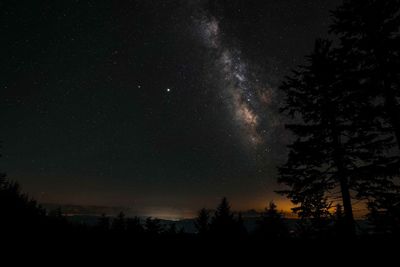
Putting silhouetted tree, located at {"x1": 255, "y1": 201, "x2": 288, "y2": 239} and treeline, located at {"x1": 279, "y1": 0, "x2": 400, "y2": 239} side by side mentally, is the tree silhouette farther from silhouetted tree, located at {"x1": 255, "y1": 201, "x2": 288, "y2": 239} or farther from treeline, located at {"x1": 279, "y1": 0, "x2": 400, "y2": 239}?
silhouetted tree, located at {"x1": 255, "y1": 201, "x2": 288, "y2": 239}

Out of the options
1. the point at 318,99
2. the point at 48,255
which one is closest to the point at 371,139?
the point at 318,99

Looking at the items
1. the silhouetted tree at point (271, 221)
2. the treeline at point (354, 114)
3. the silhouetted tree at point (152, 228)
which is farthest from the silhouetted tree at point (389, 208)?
the silhouetted tree at point (271, 221)

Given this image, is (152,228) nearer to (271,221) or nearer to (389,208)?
(389,208)

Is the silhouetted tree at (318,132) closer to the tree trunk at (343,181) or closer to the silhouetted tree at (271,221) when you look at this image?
the tree trunk at (343,181)

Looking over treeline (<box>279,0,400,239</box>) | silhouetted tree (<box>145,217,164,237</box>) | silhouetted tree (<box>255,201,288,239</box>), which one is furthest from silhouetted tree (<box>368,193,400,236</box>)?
silhouetted tree (<box>255,201,288,239</box>)

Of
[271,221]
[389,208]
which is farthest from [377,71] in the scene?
[271,221]

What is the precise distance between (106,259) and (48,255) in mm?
1335

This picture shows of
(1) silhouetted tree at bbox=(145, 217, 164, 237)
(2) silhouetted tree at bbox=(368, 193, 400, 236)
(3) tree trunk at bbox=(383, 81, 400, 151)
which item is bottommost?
(1) silhouetted tree at bbox=(145, 217, 164, 237)

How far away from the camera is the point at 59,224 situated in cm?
938

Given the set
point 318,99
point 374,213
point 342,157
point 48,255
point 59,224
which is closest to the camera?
point 48,255

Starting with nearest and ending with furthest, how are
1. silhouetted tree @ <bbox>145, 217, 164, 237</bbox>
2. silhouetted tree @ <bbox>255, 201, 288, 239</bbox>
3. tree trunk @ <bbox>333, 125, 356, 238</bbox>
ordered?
silhouetted tree @ <bbox>145, 217, 164, 237</bbox>
tree trunk @ <bbox>333, 125, 356, 238</bbox>
silhouetted tree @ <bbox>255, 201, 288, 239</bbox>

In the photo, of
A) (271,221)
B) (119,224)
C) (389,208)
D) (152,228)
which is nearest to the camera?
(389,208)

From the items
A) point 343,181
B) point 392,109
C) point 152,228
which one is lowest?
point 152,228

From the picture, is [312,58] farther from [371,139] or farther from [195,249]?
[195,249]
